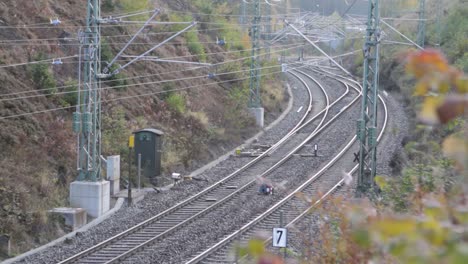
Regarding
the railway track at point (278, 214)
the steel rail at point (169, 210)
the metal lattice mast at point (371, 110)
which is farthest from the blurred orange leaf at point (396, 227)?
the metal lattice mast at point (371, 110)

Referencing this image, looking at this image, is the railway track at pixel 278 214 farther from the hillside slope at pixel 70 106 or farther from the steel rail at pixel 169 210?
the hillside slope at pixel 70 106

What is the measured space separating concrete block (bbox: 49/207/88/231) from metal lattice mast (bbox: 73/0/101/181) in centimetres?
150

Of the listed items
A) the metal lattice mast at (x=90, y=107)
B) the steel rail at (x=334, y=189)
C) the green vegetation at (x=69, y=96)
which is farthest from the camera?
the green vegetation at (x=69, y=96)

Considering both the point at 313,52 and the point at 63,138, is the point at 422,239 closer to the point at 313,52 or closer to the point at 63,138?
the point at 63,138

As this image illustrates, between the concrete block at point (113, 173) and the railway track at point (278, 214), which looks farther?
the concrete block at point (113, 173)

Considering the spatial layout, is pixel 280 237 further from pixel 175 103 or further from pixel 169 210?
pixel 175 103

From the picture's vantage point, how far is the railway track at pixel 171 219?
16188mm

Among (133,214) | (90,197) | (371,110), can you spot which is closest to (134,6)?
(90,197)

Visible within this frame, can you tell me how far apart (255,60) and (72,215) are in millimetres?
17890

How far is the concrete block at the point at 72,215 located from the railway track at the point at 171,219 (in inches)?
64.0

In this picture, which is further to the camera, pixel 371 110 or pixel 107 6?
pixel 107 6

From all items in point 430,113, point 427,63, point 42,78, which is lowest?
point 42,78

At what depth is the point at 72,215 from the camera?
18.9 m

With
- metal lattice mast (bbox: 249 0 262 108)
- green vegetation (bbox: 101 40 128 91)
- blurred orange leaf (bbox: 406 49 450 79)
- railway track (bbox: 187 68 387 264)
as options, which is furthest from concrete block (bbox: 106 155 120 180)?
blurred orange leaf (bbox: 406 49 450 79)
